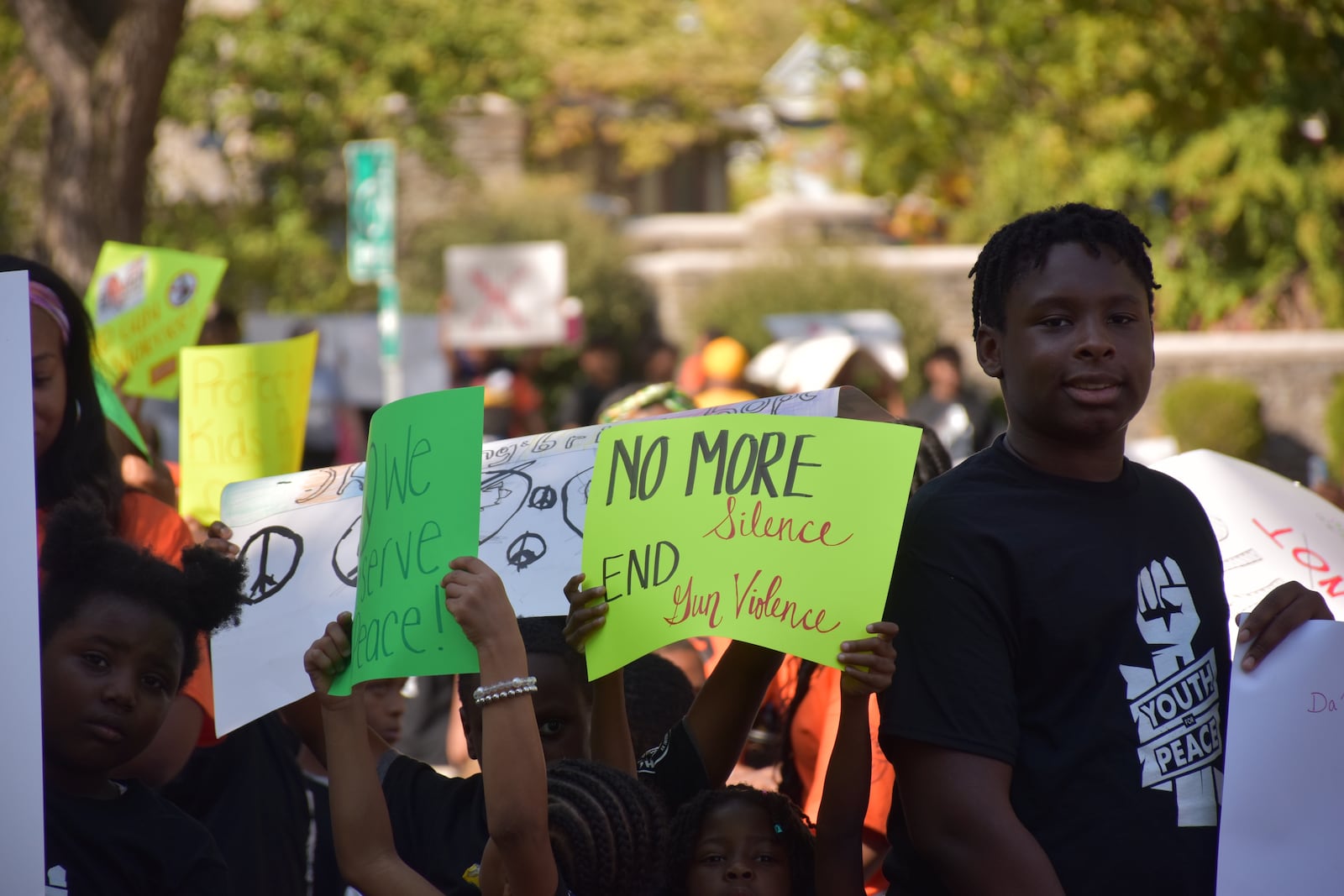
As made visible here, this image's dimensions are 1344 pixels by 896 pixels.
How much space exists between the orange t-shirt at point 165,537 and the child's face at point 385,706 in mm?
356

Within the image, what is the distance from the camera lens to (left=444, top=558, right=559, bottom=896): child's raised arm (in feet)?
7.09

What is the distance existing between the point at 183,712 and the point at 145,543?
33 cm

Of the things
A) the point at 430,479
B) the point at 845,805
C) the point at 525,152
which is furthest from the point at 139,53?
the point at 525,152

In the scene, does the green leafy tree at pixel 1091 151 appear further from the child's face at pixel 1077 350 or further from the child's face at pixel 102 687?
the child's face at pixel 102 687

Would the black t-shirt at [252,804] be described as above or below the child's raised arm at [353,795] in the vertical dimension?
below

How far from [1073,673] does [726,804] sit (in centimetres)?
69

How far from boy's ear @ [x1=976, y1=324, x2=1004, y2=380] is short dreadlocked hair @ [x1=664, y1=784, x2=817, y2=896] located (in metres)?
0.80

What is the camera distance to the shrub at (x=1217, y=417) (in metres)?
14.3

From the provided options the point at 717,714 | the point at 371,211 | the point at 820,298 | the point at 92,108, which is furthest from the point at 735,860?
the point at 820,298

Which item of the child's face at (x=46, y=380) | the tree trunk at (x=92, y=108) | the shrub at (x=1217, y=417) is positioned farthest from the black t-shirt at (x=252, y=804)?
the shrub at (x=1217, y=417)

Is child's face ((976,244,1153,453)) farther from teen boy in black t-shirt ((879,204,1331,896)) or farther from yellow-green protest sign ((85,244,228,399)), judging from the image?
yellow-green protest sign ((85,244,228,399))

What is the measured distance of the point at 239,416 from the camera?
3.80 meters

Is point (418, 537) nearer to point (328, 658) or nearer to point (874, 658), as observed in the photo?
point (328, 658)

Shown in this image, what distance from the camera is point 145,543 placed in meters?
2.98
